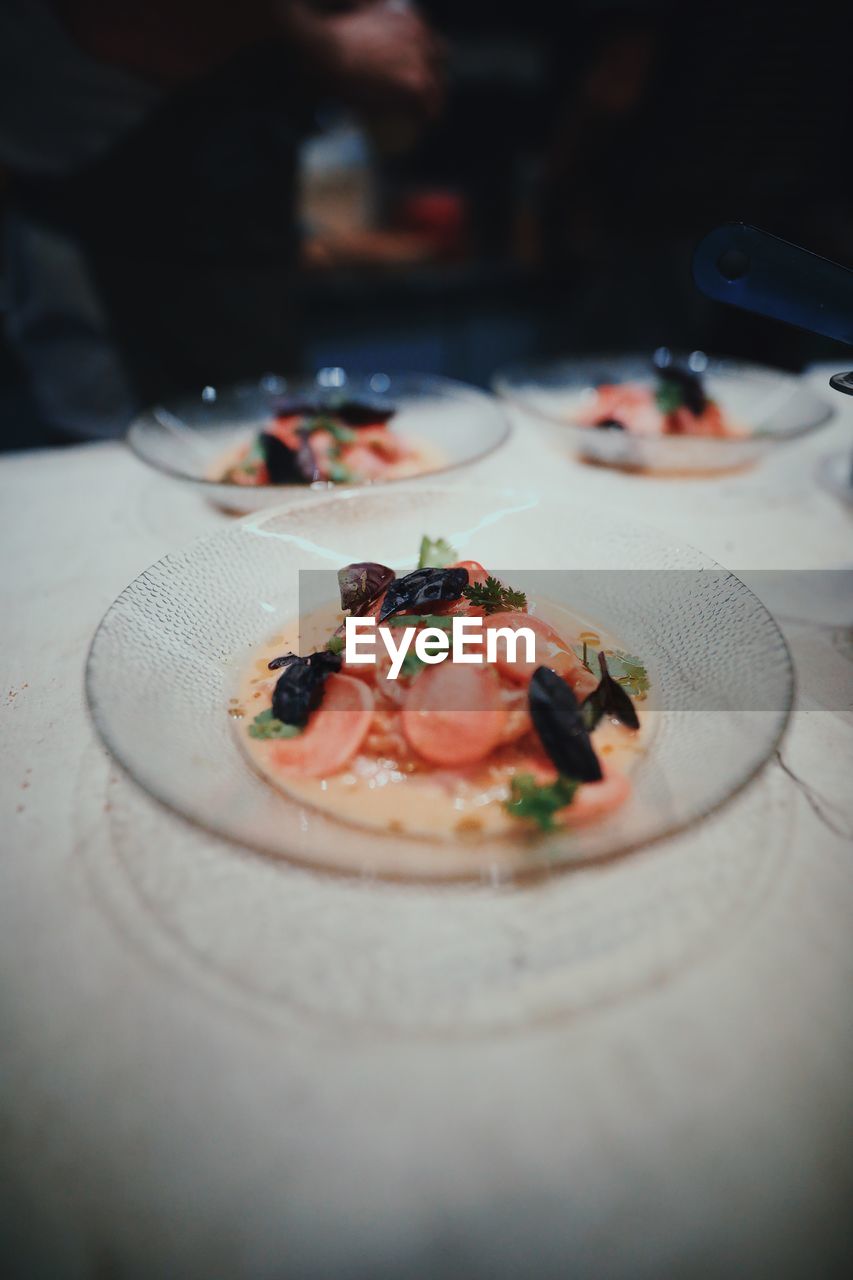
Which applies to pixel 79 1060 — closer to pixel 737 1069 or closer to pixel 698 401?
pixel 737 1069

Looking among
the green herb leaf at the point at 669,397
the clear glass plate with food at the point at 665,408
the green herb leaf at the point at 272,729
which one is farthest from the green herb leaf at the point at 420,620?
the green herb leaf at the point at 669,397

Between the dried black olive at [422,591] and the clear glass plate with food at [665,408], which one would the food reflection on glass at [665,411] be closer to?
A: the clear glass plate with food at [665,408]

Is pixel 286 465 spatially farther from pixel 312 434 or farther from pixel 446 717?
pixel 446 717

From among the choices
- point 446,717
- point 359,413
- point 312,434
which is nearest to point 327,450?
point 312,434

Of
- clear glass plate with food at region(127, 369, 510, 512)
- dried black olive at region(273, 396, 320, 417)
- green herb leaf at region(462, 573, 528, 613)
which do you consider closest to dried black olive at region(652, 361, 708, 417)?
clear glass plate with food at region(127, 369, 510, 512)

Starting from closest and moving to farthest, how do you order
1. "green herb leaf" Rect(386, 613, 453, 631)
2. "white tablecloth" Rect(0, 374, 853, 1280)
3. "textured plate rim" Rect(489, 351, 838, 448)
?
"white tablecloth" Rect(0, 374, 853, 1280) < "green herb leaf" Rect(386, 613, 453, 631) < "textured plate rim" Rect(489, 351, 838, 448)

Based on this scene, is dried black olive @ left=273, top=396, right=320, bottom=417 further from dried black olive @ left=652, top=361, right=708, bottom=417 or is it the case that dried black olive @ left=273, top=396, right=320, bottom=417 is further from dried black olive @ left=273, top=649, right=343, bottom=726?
dried black olive @ left=273, top=649, right=343, bottom=726

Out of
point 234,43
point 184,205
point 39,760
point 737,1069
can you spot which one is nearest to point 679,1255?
point 737,1069
